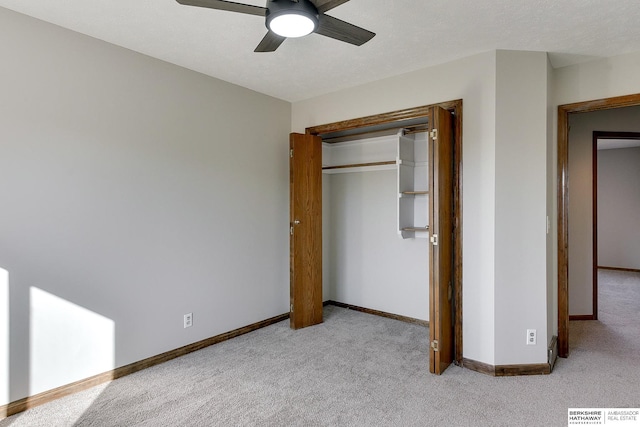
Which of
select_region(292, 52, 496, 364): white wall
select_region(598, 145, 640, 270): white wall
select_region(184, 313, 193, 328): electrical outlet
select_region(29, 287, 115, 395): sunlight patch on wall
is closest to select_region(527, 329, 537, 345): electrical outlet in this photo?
select_region(292, 52, 496, 364): white wall

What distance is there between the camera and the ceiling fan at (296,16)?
1.62m

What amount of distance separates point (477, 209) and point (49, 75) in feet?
10.4

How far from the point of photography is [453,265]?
3.02 meters

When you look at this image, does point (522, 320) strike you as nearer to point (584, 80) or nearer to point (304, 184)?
point (584, 80)

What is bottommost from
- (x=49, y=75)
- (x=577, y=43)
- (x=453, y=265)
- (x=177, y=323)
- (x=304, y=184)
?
(x=177, y=323)

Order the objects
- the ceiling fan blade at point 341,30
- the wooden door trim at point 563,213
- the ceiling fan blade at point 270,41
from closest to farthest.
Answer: the ceiling fan blade at point 341,30 < the ceiling fan blade at point 270,41 < the wooden door trim at point 563,213

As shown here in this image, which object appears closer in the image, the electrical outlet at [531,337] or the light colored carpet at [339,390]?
the light colored carpet at [339,390]

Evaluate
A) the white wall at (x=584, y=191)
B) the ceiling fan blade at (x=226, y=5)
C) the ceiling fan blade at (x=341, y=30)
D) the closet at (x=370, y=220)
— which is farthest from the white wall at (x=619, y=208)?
the ceiling fan blade at (x=226, y=5)

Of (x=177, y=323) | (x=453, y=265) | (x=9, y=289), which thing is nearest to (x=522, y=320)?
(x=453, y=265)

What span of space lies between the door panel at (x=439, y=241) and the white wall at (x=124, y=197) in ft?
5.96

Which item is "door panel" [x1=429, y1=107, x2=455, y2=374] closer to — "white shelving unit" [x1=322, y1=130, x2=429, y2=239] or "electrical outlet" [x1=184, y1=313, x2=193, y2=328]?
"white shelving unit" [x1=322, y1=130, x2=429, y2=239]

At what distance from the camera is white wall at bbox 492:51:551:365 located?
108 inches

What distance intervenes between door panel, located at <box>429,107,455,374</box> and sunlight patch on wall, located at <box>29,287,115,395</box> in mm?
2404
